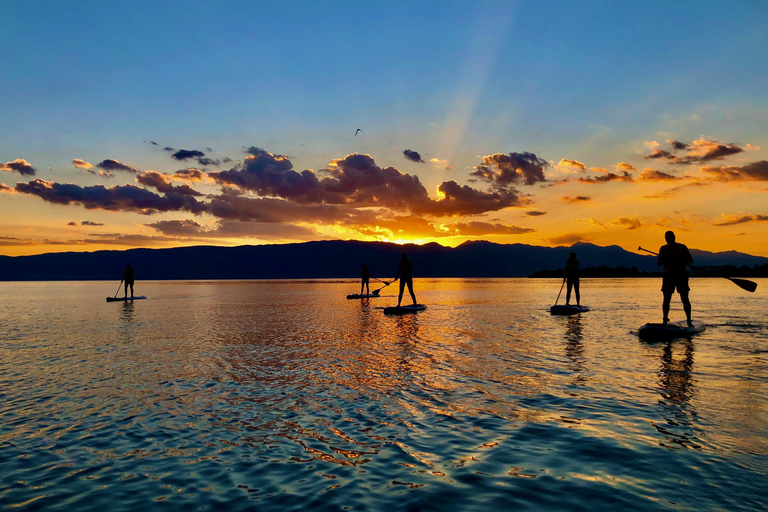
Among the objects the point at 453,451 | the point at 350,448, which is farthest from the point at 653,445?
the point at 350,448

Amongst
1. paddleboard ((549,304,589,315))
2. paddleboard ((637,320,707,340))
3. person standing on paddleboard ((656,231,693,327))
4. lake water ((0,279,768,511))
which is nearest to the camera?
lake water ((0,279,768,511))

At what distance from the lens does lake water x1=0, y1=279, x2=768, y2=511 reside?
550 centimetres

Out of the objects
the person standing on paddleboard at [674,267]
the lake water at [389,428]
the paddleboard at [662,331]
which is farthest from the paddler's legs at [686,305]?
the lake water at [389,428]

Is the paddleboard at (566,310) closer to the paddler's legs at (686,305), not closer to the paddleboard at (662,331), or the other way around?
the paddler's legs at (686,305)


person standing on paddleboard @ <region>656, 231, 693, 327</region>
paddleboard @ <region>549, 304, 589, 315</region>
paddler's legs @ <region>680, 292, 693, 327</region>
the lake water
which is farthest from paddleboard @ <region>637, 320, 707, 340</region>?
paddleboard @ <region>549, 304, 589, 315</region>

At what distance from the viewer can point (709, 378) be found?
11.2 metres

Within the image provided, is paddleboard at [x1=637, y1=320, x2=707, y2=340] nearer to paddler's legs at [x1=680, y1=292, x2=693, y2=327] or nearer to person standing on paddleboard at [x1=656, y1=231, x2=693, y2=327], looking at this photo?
person standing on paddleboard at [x1=656, y1=231, x2=693, y2=327]

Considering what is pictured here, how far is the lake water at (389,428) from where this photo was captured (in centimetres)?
550

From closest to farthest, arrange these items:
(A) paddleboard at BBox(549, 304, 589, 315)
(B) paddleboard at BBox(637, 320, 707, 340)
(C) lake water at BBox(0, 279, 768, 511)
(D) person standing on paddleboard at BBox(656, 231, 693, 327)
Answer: (C) lake water at BBox(0, 279, 768, 511), (B) paddleboard at BBox(637, 320, 707, 340), (D) person standing on paddleboard at BBox(656, 231, 693, 327), (A) paddleboard at BBox(549, 304, 589, 315)

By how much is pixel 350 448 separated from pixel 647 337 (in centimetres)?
1487

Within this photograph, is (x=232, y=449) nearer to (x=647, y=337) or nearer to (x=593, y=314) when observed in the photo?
(x=647, y=337)

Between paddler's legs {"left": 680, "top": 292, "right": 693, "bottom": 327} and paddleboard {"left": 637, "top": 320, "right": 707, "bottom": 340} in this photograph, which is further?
paddler's legs {"left": 680, "top": 292, "right": 693, "bottom": 327}

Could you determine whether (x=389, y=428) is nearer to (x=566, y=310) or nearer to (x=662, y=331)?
(x=662, y=331)

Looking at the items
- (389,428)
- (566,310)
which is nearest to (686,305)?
(566,310)
